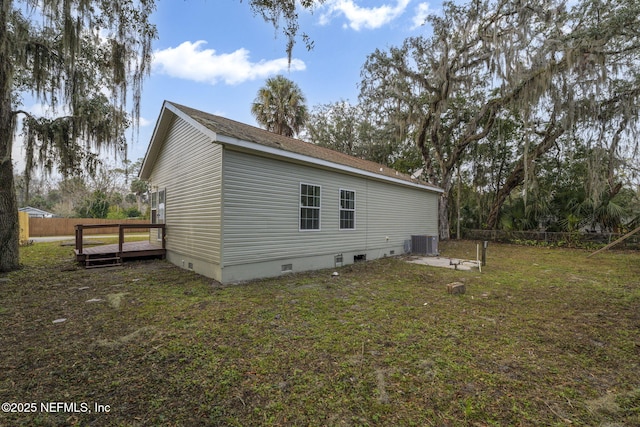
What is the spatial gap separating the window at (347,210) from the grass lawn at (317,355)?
3.02 metres

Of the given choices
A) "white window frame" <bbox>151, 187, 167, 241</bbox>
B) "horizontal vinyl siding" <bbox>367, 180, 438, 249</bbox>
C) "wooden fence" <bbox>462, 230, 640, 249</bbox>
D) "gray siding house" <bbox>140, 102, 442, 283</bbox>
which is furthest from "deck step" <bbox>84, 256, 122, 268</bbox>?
"wooden fence" <bbox>462, 230, 640, 249</bbox>

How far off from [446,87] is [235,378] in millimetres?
13769

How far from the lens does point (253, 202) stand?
5.96 m

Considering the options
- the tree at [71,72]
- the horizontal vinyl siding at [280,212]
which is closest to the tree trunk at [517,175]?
the horizontal vinyl siding at [280,212]

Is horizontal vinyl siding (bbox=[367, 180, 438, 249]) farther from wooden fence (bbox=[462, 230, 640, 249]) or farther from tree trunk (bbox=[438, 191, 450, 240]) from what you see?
wooden fence (bbox=[462, 230, 640, 249])

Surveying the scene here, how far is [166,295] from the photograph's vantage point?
4.81m

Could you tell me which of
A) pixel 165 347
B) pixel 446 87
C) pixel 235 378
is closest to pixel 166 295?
pixel 165 347

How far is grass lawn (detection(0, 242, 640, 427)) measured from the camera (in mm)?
1996

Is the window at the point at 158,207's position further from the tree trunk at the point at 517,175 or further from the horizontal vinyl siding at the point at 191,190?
the tree trunk at the point at 517,175

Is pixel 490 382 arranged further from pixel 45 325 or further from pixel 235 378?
pixel 45 325

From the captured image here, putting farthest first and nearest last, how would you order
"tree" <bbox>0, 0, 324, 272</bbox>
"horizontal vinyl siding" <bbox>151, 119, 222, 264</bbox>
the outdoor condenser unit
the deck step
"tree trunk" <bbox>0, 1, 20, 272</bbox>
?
the outdoor condenser unit, the deck step, "tree trunk" <bbox>0, 1, 20, 272</bbox>, "horizontal vinyl siding" <bbox>151, 119, 222, 264</bbox>, "tree" <bbox>0, 0, 324, 272</bbox>

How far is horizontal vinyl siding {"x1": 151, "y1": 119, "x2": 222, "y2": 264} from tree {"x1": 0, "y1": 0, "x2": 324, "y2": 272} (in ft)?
4.34

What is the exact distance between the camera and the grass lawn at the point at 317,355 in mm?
1996

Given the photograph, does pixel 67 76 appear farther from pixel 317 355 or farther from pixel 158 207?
pixel 317 355
